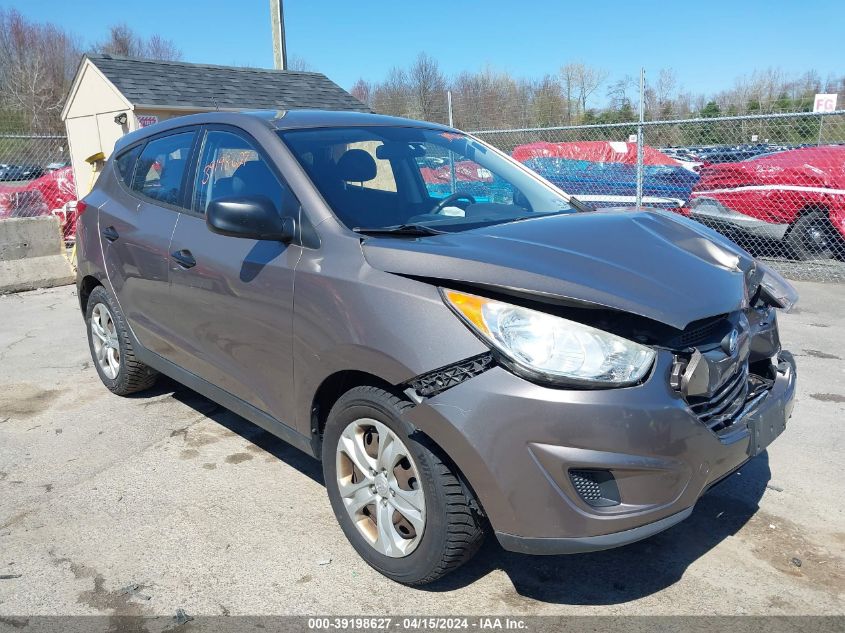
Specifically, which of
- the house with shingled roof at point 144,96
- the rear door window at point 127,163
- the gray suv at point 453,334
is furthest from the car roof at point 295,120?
the house with shingled roof at point 144,96

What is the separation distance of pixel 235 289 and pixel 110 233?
1.62 metres

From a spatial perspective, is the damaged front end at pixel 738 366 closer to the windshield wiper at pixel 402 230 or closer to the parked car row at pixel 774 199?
the windshield wiper at pixel 402 230

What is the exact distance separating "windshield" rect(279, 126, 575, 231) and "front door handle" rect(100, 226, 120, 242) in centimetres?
162

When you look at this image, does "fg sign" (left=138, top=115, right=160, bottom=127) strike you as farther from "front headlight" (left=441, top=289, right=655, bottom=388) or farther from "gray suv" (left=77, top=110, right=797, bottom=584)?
"front headlight" (left=441, top=289, right=655, bottom=388)

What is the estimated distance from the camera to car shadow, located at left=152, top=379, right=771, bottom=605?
2.75 m

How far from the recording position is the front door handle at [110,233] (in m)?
4.35

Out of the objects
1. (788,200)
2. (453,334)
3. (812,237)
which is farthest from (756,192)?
(453,334)

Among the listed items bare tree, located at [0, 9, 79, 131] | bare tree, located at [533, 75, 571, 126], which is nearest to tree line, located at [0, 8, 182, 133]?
bare tree, located at [0, 9, 79, 131]

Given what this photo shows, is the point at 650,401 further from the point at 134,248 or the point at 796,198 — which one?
the point at 796,198

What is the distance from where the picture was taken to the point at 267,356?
3.14 m

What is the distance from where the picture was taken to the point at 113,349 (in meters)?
4.88

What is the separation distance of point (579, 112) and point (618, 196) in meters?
5.40

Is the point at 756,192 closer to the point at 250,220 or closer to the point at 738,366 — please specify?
the point at 738,366

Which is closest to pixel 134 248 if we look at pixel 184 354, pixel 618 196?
pixel 184 354
